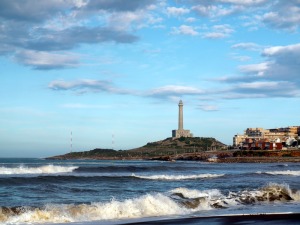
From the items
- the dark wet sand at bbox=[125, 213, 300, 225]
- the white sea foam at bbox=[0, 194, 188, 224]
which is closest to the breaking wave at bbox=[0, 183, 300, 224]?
the white sea foam at bbox=[0, 194, 188, 224]

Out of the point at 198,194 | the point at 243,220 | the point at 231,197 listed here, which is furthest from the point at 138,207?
the point at 231,197

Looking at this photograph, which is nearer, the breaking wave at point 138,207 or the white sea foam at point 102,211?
the white sea foam at point 102,211

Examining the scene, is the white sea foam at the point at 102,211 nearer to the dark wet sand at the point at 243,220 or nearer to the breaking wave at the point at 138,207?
the breaking wave at the point at 138,207

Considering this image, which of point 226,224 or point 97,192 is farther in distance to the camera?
point 97,192

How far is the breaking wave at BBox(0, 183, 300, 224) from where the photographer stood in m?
16.0

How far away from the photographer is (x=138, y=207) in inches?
708

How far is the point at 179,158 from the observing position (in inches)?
6132

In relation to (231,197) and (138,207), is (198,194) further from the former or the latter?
(138,207)

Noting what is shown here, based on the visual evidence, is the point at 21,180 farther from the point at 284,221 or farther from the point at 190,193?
the point at 284,221

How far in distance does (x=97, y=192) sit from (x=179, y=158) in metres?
131

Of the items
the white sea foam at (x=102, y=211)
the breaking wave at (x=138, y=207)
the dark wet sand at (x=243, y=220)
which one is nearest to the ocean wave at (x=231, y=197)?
the breaking wave at (x=138, y=207)

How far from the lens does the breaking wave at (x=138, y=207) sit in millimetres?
16031

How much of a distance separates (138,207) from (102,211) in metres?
1.47

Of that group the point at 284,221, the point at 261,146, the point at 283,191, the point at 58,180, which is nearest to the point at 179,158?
the point at 261,146
